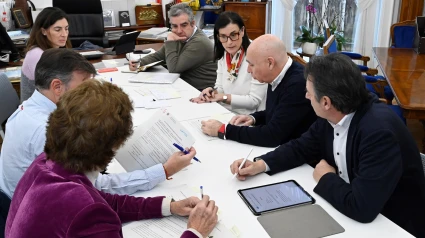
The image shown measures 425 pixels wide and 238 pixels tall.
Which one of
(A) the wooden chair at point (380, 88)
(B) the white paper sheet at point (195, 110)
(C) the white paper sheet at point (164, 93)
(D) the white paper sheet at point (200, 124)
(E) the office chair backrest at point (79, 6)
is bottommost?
(A) the wooden chair at point (380, 88)

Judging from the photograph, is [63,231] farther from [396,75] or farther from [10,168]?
[396,75]

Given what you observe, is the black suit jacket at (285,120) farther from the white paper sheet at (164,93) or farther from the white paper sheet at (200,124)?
the white paper sheet at (164,93)

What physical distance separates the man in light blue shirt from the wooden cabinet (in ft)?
12.9

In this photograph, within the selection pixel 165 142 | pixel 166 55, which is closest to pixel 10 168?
pixel 165 142

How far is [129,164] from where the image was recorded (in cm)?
164

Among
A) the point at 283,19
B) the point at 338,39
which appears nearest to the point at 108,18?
the point at 283,19

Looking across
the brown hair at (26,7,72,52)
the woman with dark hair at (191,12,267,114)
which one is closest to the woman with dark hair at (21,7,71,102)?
the brown hair at (26,7,72,52)

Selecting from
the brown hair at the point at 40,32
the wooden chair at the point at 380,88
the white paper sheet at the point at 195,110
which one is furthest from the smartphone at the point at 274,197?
the wooden chair at the point at 380,88

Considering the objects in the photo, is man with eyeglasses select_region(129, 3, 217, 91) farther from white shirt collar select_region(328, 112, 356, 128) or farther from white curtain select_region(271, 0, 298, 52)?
white curtain select_region(271, 0, 298, 52)

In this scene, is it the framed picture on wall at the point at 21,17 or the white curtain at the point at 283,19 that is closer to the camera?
the framed picture on wall at the point at 21,17

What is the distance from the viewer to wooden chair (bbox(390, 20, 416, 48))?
14.1ft

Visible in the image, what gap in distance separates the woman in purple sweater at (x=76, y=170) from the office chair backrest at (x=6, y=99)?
1.61 metres

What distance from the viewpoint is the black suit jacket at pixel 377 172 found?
1276mm

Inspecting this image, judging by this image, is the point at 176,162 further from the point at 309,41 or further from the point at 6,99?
the point at 309,41
